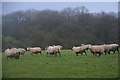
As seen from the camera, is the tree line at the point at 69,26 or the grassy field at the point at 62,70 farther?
the tree line at the point at 69,26

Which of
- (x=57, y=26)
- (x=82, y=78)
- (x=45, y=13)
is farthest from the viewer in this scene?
(x=57, y=26)

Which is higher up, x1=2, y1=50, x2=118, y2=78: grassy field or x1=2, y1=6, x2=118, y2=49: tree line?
x1=2, y1=6, x2=118, y2=49: tree line

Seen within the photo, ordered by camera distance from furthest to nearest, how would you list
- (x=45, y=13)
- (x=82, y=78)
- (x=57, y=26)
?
(x=57, y=26), (x=45, y=13), (x=82, y=78)

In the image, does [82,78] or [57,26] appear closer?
[82,78]

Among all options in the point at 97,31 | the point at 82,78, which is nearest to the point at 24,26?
the point at 97,31

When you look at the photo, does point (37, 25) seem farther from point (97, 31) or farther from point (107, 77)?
point (107, 77)

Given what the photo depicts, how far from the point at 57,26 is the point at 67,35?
5.07 feet

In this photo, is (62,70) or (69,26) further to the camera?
(69,26)

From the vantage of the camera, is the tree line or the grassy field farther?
the tree line

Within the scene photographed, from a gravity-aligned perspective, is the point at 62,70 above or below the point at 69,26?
below

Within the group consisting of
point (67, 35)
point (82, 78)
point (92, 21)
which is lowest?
point (82, 78)

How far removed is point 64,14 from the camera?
2264 centimetres

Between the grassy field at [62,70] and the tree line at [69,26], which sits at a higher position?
the tree line at [69,26]

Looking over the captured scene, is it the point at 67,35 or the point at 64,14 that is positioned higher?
the point at 64,14
